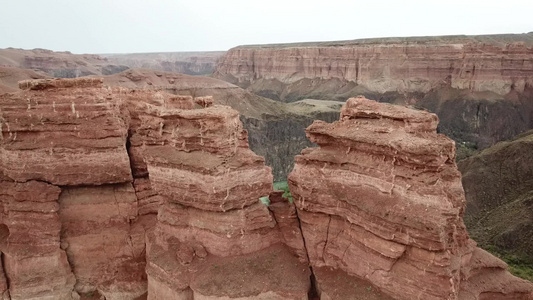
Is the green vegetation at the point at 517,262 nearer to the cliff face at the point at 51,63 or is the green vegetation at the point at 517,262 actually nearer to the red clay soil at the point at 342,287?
the red clay soil at the point at 342,287

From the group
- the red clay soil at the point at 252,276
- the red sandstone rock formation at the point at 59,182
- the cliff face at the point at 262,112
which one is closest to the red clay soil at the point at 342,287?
the red clay soil at the point at 252,276

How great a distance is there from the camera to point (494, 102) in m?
70.7

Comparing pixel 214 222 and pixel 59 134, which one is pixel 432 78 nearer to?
pixel 214 222

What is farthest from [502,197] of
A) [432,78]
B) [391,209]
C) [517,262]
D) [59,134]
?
[432,78]

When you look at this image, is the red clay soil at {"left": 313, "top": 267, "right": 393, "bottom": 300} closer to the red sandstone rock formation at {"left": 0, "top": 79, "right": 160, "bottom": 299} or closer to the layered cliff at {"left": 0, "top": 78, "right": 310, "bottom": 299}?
the layered cliff at {"left": 0, "top": 78, "right": 310, "bottom": 299}

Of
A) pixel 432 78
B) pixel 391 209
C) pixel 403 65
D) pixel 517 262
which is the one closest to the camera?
pixel 391 209

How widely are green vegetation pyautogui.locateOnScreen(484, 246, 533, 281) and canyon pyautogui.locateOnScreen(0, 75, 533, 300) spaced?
12.2 metres

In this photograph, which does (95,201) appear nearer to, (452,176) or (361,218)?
(361,218)

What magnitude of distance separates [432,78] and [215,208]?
80.5 m

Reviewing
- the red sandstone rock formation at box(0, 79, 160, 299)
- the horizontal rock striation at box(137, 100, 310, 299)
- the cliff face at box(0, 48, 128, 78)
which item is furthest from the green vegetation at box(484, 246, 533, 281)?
the cliff face at box(0, 48, 128, 78)

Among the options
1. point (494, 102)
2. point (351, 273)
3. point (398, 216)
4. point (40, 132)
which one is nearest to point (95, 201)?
point (40, 132)

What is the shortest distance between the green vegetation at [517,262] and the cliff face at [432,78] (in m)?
42.0

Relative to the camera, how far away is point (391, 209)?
13.4m

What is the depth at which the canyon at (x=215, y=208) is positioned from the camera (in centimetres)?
1345
